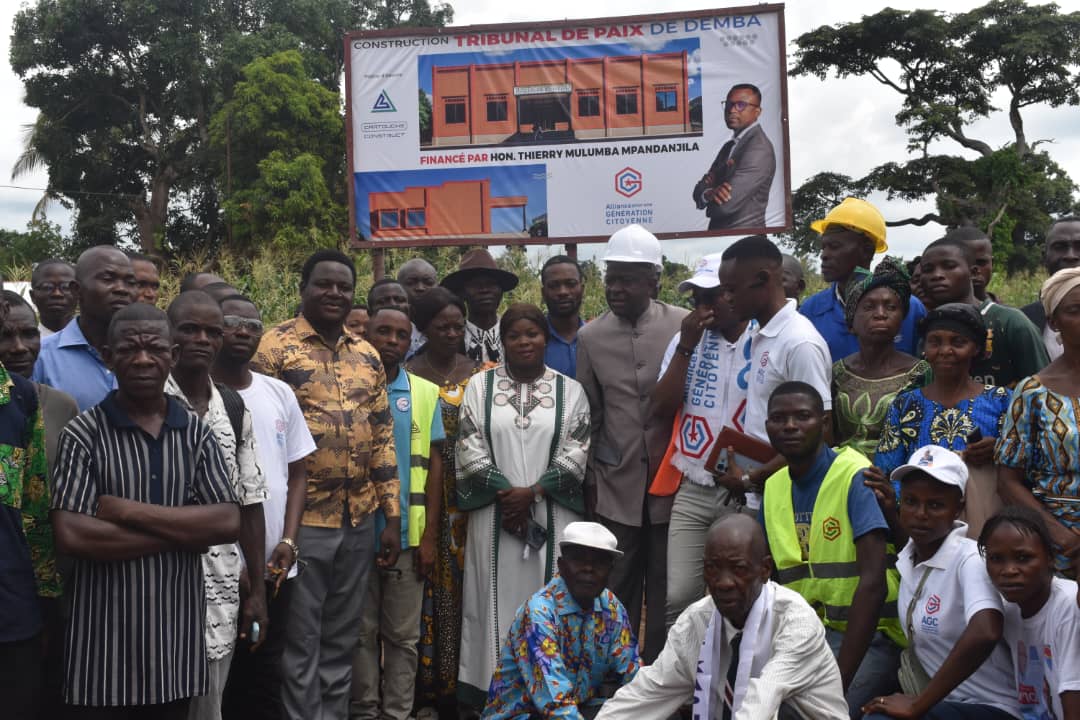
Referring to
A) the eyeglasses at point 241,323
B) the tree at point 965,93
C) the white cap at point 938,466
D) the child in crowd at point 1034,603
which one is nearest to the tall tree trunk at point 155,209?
the tree at point 965,93

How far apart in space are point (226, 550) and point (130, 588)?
0.59 meters

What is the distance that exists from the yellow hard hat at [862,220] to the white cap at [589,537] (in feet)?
6.79

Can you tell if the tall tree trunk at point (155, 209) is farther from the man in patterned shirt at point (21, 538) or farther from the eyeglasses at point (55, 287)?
the man in patterned shirt at point (21, 538)

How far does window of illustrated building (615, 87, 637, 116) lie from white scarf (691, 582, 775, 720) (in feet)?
22.9

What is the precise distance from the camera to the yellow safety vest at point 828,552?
413 cm

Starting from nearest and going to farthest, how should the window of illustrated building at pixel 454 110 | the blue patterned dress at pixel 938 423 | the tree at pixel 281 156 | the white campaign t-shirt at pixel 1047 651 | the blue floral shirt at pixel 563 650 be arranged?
the white campaign t-shirt at pixel 1047 651, the blue patterned dress at pixel 938 423, the blue floral shirt at pixel 563 650, the window of illustrated building at pixel 454 110, the tree at pixel 281 156

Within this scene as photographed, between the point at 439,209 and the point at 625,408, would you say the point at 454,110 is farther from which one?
the point at 625,408

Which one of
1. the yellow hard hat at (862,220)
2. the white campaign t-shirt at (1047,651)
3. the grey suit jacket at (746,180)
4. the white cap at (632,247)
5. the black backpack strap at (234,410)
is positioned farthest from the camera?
the grey suit jacket at (746,180)

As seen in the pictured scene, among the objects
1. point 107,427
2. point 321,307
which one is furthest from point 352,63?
point 107,427

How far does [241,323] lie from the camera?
4426 millimetres

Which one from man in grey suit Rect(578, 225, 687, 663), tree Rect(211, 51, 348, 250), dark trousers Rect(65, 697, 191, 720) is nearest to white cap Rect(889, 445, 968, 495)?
man in grey suit Rect(578, 225, 687, 663)

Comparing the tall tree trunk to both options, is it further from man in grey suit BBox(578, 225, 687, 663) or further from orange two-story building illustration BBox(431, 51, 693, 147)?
man in grey suit BBox(578, 225, 687, 663)

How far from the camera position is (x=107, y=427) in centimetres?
342

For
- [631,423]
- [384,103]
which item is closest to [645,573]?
[631,423]
